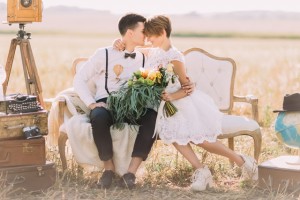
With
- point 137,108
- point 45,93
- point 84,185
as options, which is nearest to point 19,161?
point 84,185

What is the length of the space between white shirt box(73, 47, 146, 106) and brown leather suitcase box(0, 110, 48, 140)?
55 centimetres

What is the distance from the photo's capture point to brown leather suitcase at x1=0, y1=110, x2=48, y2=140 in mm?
5836

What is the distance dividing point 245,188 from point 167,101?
0.96 metres

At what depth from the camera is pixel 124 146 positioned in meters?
6.20

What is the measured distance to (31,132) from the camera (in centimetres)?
589

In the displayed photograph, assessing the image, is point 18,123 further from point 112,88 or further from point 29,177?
point 112,88

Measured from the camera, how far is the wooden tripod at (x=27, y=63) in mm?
7199

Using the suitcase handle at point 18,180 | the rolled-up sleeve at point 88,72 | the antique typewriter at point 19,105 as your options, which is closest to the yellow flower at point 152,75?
the rolled-up sleeve at point 88,72

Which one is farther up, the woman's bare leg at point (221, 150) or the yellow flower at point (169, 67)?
the yellow flower at point (169, 67)

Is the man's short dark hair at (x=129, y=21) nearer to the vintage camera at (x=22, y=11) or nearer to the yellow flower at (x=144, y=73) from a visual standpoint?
the yellow flower at (x=144, y=73)

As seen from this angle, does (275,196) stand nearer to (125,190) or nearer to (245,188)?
(245,188)

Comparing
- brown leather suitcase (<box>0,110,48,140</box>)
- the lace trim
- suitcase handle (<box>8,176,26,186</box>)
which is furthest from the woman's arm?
suitcase handle (<box>8,176,26,186</box>)

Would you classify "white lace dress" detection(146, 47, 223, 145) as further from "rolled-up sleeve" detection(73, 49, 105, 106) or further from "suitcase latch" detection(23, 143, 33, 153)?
"suitcase latch" detection(23, 143, 33, 153)

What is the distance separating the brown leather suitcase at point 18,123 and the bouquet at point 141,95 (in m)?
0.59
